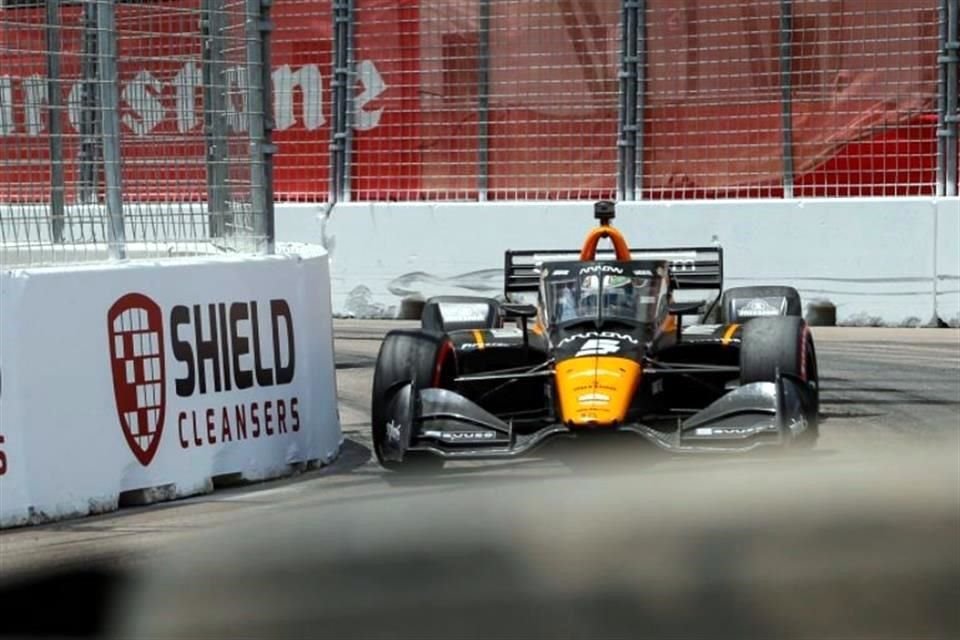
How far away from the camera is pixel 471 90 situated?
54.1 feet

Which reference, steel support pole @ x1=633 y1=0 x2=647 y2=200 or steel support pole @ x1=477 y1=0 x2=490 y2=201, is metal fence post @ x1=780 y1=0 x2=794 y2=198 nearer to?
steel support pole @ x1=633 y1=0 x2=647 y2=200

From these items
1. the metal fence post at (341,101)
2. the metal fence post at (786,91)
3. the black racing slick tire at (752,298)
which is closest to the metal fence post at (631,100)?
the metal fence post at (786,91)

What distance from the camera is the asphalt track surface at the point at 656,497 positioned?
4.16 metres

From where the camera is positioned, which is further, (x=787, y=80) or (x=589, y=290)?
(x=787, y=80)

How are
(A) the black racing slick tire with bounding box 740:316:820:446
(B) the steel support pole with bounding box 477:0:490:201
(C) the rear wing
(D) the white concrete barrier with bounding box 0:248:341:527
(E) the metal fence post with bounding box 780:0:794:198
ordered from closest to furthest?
(D) the white concrete barrier with bounding box 0:248:341:527 → (A) the black racing slick tire with bounding box 740:316:820:446 → (C) the rear wing → (E) the metal fence post with bounding box 780:0:794:198 → (B) the steel support pole with bounding box 477:0:490:201

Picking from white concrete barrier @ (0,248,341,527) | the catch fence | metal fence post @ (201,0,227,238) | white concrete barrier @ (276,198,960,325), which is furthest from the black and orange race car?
white concrete barrier @ (276,198,960,325)

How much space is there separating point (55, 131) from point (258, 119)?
115 cm

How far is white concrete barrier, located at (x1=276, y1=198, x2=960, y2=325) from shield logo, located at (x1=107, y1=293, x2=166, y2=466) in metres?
7.71

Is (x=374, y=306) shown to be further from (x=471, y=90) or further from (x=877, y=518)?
(x=877, y=518)

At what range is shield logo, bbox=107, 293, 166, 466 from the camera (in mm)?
8164

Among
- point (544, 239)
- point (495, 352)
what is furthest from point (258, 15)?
point (544, 239)

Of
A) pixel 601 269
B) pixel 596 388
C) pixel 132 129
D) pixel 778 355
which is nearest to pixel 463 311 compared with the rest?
pixel 601 269

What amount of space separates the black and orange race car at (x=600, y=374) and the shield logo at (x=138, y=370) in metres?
1.29

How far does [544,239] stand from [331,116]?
251 centimetres
